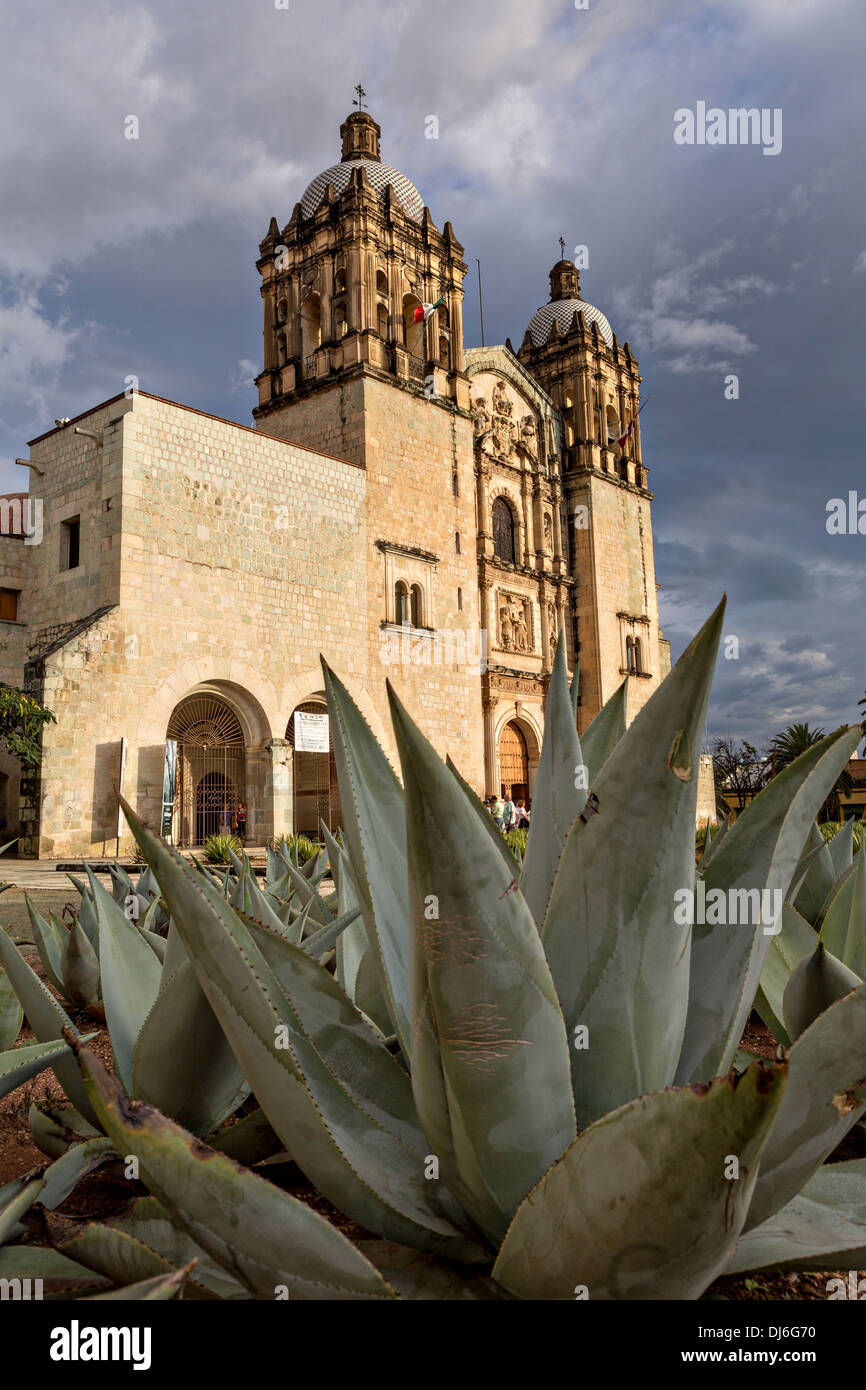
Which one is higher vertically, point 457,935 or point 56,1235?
point 457,935

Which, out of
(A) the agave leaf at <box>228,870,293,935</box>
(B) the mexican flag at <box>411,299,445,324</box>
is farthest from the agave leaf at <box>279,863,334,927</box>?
(B) the mexican flag at <box>411,299,445,324</box>

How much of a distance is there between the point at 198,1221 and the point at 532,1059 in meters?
0.29

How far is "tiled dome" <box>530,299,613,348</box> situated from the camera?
25.5 meters

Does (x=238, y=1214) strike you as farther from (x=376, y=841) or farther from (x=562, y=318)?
(x=562, y=318)

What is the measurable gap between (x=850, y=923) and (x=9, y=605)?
15.5m

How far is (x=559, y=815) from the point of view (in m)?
1.01

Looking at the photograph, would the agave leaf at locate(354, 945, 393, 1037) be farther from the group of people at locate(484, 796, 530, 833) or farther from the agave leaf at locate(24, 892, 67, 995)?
the group of people at locate(484, 796, 530, 833)

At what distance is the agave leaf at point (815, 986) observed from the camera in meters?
1.08

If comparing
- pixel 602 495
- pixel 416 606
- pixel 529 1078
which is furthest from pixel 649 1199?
pixel 602 495

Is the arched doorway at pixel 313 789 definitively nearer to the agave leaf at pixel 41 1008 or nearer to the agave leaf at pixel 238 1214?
the agave leaf at pixel 41 1008

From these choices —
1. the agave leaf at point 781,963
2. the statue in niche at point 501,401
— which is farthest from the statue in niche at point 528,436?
the agave leaf at point 781,963

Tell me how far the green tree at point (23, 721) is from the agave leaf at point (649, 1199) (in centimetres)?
1111

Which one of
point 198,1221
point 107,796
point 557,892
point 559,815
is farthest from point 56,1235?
point 107,796
